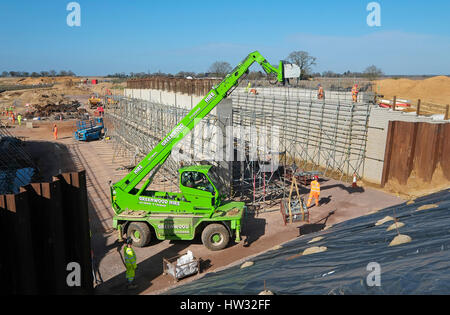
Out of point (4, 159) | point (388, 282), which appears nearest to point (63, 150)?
point (4, 159)

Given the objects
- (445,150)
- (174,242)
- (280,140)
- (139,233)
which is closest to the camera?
(139,233)

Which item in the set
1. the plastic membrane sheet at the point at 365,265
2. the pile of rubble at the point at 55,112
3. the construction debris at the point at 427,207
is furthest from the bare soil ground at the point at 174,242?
the pile of rubble at the point at 55,112

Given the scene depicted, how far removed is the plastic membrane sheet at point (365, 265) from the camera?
3.39 m

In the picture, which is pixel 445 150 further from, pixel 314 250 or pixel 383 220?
pixel 314 250

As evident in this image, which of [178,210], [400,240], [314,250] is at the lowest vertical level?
[178,210]

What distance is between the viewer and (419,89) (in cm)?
3659

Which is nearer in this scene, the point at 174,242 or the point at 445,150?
the point at 174,242

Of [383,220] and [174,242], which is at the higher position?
[383,220]

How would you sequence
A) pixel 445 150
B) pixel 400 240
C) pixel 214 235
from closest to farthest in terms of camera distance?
pixel 400 240
pixel 214 235
pixel 445 150

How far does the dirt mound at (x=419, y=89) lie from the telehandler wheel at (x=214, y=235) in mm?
27569

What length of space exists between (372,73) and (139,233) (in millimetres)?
44397

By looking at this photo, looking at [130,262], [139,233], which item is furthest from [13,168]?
[130,262]

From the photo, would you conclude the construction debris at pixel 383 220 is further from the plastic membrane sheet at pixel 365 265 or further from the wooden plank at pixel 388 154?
the wooden plank at pixel 388 154

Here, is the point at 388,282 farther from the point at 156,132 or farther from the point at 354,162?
the point at 156,132
